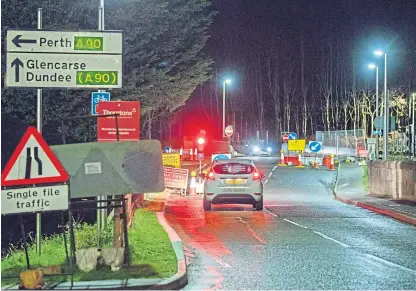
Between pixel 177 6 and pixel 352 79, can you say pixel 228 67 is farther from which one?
pixel 177 6

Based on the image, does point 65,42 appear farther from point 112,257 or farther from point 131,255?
point 131,255

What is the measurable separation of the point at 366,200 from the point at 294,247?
1303cm

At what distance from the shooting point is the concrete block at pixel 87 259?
34.0 feet

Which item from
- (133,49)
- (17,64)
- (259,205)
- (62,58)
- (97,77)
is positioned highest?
(133,49)

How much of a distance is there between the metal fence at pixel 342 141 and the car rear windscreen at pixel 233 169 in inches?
1580

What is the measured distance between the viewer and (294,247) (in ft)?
46.1

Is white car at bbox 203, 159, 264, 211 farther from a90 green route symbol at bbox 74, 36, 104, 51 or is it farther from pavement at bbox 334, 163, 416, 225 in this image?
a90 green route symbol at bbox 74, 36, 104, 51

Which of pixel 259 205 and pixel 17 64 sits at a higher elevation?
pixel 17 64

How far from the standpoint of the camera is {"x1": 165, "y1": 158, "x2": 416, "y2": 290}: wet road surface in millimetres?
10445

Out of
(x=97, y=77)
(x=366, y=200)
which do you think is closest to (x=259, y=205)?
(x=366, y=200)

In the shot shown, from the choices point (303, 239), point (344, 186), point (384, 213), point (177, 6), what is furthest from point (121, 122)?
point (344, 186)

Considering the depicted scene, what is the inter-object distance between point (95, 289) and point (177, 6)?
18.3 metres

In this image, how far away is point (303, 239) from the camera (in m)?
15.4

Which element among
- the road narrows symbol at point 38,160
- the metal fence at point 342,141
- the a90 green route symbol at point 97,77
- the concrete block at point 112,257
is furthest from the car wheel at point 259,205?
the metal fence at point 342,141
